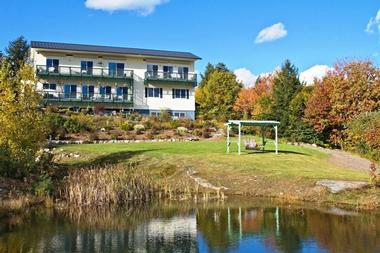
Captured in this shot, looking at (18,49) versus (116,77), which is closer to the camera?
(116,77)

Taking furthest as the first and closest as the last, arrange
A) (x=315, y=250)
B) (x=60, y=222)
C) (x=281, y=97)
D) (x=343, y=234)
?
(x=281, y=97), (x=60, y=222), (x=343, y=234), (x=315, y=250)

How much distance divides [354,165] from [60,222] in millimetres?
18833

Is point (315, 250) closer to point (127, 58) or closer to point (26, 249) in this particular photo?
point (26, 249)

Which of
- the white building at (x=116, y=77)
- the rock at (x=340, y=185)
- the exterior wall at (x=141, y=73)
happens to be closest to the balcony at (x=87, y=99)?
the white building at (x=116, y=77)

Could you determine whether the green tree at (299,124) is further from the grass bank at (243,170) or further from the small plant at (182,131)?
the grass bank at (243,170)

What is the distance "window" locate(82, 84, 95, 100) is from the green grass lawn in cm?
2168

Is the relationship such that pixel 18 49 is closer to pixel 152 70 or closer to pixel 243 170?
pixel 152 70

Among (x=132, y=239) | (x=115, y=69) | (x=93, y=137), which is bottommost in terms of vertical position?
(x=132, y=239)

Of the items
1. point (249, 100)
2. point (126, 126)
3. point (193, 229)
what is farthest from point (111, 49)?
point (193, 229)

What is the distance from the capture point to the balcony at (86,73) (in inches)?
2163

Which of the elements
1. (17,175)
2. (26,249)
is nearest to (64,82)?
(17,175)

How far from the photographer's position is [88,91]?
5697 centimetres

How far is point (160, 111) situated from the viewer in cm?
5884

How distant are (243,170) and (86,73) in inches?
1425
